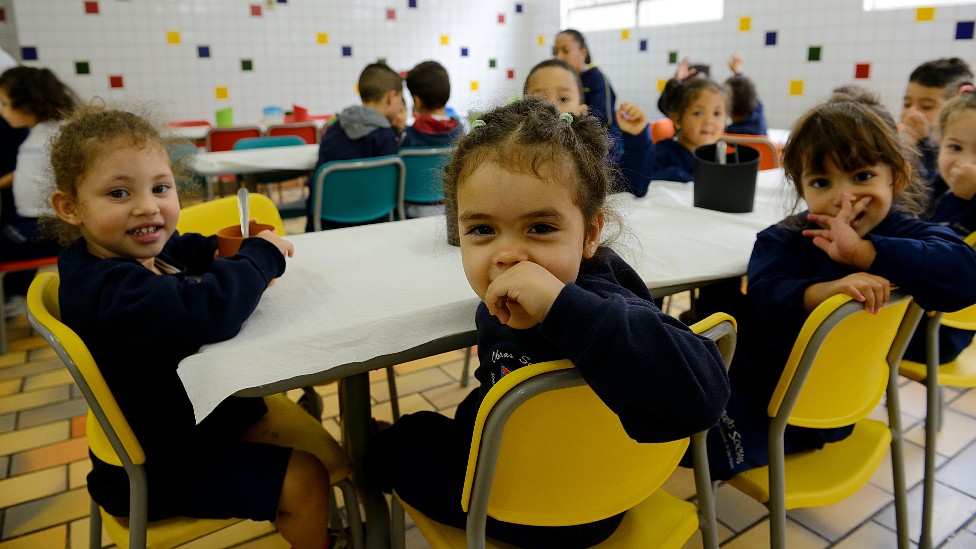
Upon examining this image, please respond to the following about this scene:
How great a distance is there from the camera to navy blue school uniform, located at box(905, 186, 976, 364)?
158 centimetres

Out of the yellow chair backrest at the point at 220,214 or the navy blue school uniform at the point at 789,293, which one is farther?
the yellow chair backrest at the point at 220,214

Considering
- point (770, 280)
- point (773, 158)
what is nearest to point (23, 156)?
point (770, 280)

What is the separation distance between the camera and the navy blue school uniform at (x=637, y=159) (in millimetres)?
1960

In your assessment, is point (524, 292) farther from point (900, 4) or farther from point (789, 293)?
point (900, 4)

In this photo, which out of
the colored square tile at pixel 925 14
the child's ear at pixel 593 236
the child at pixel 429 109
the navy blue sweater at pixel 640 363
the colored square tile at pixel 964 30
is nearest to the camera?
the navy blue sweater at pixel 640 363

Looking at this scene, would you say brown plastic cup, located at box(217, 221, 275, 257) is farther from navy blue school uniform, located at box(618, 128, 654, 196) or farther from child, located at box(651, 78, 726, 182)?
child, located at box(651, 78, 726, 182)

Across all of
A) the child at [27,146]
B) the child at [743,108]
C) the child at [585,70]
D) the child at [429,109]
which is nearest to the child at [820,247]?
the child at [429,109]

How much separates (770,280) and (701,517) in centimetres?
49

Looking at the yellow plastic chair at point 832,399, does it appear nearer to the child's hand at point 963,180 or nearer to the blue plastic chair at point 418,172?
the child's hand at point 963,180

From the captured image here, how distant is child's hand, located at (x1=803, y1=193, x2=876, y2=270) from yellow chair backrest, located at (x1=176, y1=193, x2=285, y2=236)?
1.20 metres

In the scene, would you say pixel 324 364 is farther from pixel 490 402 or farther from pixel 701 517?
pixel 701 517

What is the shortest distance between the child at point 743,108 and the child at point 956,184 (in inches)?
71.4

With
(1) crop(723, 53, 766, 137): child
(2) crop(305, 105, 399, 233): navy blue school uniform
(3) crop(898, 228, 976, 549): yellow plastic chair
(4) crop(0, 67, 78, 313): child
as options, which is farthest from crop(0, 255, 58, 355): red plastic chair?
(1) crop(723, 53, 766, 137): child

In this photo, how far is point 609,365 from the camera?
691 mm
